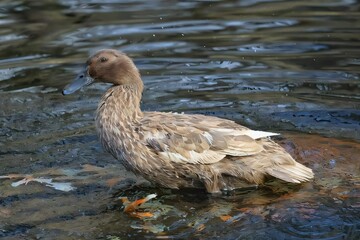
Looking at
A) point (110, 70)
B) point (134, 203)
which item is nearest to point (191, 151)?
point (134, 203)

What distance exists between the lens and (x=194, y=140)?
6.88m

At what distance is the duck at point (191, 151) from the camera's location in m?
6.86

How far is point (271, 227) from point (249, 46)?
209 inches

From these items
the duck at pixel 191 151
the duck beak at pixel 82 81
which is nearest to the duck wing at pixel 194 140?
the duck at pixel 191 151

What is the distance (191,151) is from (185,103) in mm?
2313

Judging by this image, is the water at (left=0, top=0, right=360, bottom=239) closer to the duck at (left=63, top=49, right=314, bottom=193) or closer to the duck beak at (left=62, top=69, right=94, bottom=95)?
the duck at (left=63, top=49, right=314, bottom=193)

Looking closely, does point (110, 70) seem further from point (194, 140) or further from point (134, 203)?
point (134, 203)

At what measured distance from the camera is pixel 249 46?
438 inches

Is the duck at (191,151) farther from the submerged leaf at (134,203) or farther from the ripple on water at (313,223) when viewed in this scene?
the ripple on water at (313,223)

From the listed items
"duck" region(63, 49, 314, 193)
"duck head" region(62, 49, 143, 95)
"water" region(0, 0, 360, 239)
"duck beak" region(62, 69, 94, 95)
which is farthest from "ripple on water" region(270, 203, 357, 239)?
"duck beak" region(62, 69, 94, 95)

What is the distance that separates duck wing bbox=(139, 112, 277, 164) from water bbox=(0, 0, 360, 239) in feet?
1.21

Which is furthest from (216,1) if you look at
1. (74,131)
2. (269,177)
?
(269,177)

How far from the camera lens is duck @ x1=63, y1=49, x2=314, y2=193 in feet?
22.5

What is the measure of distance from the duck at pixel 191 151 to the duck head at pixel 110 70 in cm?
26
